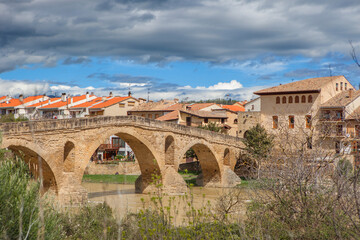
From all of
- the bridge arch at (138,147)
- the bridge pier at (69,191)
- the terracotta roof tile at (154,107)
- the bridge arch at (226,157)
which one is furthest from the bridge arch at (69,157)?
the terracotta roof tile at (154,107)

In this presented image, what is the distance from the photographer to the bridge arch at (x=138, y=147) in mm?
26011

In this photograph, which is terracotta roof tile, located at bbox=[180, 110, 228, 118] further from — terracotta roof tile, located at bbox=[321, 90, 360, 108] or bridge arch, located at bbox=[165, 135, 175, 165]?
bridge arch, located at bbox=[165, 135, 175, 165]

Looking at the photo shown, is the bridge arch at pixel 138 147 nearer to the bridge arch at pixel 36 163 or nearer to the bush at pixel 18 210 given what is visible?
the bridge arch at pixel 36 163

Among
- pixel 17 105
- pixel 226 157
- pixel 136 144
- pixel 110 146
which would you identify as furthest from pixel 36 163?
pixel 17 105

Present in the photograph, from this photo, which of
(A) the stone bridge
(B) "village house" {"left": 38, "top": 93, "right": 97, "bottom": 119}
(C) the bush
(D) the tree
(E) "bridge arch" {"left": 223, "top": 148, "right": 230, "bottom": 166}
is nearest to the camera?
(C) the bush

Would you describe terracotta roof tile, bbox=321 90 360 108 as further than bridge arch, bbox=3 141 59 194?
Yes

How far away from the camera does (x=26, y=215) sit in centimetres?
954

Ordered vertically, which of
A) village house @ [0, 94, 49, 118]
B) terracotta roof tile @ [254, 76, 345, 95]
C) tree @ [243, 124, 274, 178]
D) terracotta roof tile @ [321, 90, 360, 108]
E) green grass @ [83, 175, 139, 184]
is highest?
village house @ [0, 94, 49, 118]

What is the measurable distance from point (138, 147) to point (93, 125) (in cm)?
570

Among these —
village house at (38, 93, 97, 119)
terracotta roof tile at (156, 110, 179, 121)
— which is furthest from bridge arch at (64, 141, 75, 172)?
village house at (38, 93, 97, 119)

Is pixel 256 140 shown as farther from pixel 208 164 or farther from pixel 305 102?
pixel 305 102

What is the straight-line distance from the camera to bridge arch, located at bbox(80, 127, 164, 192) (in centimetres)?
2601

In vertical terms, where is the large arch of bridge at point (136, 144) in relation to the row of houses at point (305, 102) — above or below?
below

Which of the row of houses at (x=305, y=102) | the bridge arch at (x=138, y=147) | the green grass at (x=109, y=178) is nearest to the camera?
the bridge arch at (x=138, y=147)
